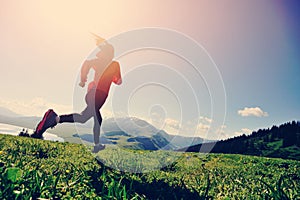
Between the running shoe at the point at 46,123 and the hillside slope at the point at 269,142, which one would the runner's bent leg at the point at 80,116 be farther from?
the hillside slope at the point at 269,142

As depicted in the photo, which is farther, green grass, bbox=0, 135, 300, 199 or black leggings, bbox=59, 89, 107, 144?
black leggings, bbox=59, 89, 107, 144

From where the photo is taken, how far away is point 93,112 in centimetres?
738

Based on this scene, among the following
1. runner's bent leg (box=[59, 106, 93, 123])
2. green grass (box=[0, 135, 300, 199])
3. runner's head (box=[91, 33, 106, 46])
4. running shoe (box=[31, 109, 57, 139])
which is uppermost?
runner's head (box=[91, 33, 106, 46])

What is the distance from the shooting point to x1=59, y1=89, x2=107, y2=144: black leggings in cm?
709

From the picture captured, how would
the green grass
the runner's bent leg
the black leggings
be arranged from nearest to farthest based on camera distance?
the green grass → the black leggings → the runner's bent leg

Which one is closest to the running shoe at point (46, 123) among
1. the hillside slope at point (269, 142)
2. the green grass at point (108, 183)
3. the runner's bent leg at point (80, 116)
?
the runner's bent leg at point (80, 116)

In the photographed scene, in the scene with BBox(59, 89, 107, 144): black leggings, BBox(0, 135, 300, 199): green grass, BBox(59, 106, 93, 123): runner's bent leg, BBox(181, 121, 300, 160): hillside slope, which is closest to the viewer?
BBox(0, 135, 300, 199): green grass

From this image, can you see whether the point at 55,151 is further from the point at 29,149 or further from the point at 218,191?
the point at 218,191

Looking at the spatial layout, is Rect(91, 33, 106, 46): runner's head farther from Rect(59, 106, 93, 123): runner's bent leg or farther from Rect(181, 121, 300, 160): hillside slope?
Rect(181, 121, 300, 160): hillside slope

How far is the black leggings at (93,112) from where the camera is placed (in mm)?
7090

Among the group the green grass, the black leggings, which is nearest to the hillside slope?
the black leggings

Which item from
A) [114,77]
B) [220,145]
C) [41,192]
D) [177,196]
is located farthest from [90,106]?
[220,145]

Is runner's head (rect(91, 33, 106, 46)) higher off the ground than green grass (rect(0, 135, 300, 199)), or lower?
higher

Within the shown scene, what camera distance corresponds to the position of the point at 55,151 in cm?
706
